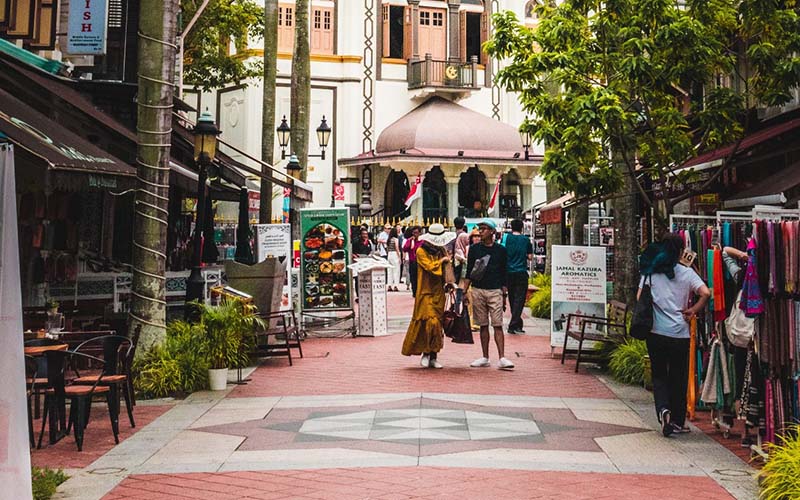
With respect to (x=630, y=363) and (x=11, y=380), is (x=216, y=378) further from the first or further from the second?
(x=11, y=380)

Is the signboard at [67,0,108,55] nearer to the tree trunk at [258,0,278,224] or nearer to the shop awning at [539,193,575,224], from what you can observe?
the tree trunk at [258,0,278,224]

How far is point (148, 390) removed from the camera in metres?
10.7

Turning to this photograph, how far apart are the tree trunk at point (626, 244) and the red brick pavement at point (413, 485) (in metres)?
7.21

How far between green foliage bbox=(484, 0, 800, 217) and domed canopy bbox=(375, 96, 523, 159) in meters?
23.0

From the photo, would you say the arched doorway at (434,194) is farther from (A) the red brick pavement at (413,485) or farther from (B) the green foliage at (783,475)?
(B) the green foliage at (783,475)

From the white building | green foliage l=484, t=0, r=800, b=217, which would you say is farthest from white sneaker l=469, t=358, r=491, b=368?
the white building

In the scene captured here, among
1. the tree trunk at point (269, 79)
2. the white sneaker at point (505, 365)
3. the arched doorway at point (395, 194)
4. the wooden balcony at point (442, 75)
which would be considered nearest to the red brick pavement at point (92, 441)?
the white sneaker at point (505, 365)

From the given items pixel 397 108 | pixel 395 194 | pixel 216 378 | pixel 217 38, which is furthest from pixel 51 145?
pixel 397 108

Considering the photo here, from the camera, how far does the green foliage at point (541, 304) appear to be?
67.1ft

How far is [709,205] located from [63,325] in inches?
481

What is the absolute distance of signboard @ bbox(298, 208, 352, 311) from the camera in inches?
693

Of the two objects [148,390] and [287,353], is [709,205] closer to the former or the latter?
[287,353]

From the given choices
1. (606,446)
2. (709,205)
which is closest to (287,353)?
(606,446)

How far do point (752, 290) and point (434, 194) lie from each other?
1269 inches
